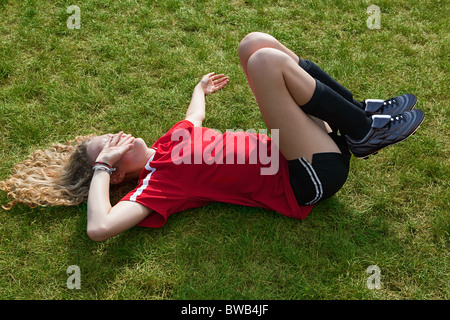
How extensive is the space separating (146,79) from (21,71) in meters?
1.43

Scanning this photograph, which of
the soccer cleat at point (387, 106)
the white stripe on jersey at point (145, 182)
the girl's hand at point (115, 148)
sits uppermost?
the soccer cleat at point (387, 106)

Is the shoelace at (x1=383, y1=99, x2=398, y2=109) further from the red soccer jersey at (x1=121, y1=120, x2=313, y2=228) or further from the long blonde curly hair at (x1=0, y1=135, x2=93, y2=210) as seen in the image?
the long blonde curly hair at (x1=0, y1=135, x2=93, y2=210)

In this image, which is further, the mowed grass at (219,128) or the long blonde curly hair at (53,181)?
the long blonde curly hair at (53,181)

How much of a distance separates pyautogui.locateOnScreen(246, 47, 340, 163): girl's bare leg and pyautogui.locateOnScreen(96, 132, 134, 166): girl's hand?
1.10m

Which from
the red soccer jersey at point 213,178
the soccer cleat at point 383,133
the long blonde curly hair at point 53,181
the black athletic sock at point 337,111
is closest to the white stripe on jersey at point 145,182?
the red soccer jersey at point 213,178

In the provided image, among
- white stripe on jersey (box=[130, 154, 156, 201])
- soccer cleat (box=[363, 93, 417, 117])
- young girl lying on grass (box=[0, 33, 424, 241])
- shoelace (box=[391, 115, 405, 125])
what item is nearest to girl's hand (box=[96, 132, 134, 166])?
young girl lying on grass (box=[0, 33, 424, 241])

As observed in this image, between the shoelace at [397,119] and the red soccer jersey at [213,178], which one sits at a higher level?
the shoelace at [397,119]

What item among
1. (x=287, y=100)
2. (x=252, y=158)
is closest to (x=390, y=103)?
(x=287, y=100)

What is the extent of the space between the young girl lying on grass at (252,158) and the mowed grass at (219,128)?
0.20 metres

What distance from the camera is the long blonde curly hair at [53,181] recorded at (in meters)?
3.27

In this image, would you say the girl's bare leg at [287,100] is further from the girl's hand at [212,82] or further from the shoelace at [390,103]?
the girl's hand at [212,82]

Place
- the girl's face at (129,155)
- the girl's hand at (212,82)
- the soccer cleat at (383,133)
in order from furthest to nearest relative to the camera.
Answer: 1. the girl's hand at (212,82)
2. the girl's face at (129,155)
3. the soccer cleat at (383,133)

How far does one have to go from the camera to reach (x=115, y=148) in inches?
125

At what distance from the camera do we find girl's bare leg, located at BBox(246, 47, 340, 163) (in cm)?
287
